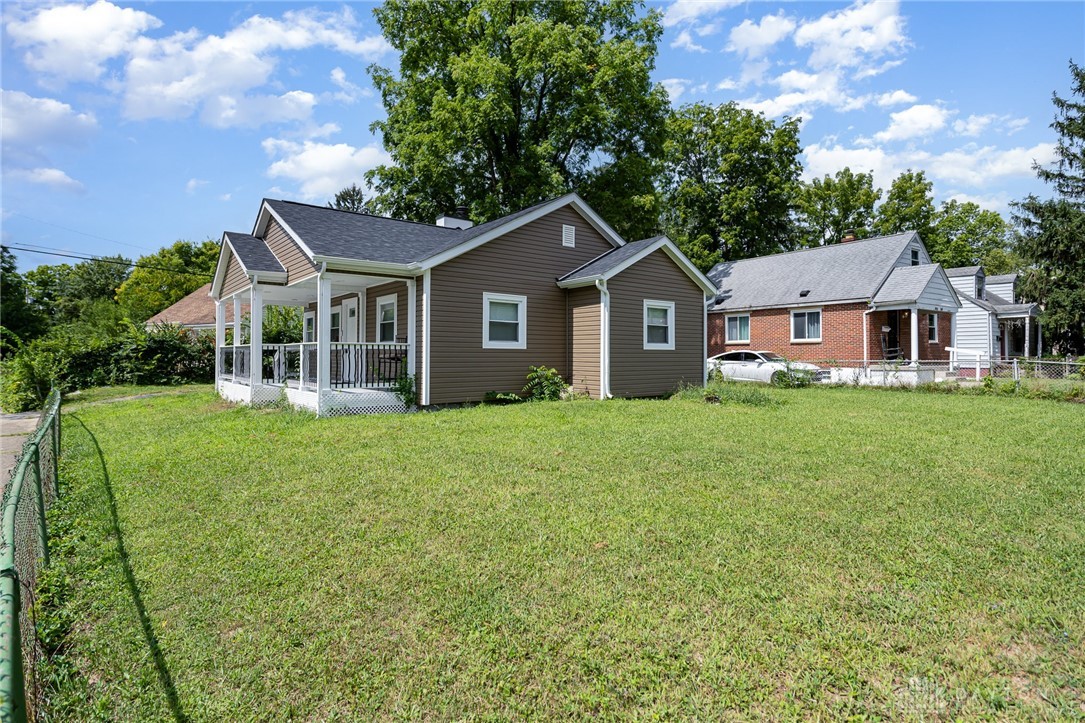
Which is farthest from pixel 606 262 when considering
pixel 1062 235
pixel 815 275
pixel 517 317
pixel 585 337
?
pixel 1062 235

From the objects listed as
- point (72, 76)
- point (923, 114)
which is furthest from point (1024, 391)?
point (72, 76)

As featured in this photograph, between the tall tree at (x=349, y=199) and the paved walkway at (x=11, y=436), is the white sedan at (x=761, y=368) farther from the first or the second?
the tall tree at (x=349, y=199)

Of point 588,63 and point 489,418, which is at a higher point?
point 588,63

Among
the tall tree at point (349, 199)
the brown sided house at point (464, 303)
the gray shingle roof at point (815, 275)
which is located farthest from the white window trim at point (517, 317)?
the tall tree at point (349, 199)

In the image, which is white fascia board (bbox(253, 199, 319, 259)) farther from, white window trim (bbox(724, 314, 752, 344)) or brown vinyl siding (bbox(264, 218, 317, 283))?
white window trim (bbox(724, 314, 752, 344))

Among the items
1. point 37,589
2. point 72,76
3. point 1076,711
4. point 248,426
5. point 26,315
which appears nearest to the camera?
point 1076,711

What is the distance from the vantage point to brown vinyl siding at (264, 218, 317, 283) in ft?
40.3

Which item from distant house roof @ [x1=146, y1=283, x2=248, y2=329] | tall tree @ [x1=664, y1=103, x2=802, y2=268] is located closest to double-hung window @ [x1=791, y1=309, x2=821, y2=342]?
tall tree @ [x1=664, y1=103, x2=802, y2=268]

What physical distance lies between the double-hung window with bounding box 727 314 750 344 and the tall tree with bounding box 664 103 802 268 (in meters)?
9.05

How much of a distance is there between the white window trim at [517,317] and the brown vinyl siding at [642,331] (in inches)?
85.7

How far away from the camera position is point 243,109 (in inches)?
685

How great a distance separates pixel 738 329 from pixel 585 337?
14.0 m

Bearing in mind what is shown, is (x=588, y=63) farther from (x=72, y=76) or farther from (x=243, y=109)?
(x=72, y=76)

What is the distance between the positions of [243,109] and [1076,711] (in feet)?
70.3
